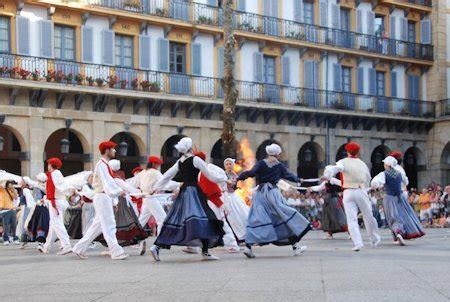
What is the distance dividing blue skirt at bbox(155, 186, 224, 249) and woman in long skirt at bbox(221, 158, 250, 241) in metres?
3.11

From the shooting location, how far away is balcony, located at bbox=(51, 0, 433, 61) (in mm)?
34594

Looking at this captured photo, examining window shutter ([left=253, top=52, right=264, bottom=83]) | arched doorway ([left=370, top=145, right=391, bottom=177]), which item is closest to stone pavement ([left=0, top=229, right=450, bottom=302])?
window shutter ([left=253, top=52, right=264, bottom=83])

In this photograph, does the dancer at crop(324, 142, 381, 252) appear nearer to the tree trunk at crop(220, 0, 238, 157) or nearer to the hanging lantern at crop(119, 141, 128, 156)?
the tree trunk at crop(220, 0, 238, 157)

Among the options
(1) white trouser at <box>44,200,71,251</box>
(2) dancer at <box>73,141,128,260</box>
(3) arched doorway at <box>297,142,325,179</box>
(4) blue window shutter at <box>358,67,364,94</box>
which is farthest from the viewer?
(4) blue window shutter at <box>358,67,364,94</box>

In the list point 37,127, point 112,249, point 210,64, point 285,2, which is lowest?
point 112,249

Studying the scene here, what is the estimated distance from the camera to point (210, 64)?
3712cm

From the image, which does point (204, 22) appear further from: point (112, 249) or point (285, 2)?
point (112, 249)

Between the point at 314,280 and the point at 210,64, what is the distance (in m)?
27.2

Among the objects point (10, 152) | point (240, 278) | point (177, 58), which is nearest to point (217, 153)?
point (177, 58)

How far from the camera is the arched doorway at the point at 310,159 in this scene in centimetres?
4100

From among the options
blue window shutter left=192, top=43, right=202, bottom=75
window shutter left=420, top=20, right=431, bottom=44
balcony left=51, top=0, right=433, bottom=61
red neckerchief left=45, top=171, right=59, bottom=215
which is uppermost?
window shutter left=420, top=20, right=431, bottom=44

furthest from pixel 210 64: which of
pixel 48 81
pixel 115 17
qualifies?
pixel 48 81

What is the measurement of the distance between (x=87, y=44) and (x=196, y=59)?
16.8 feet

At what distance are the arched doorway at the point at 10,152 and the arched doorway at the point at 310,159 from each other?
12531 mm
